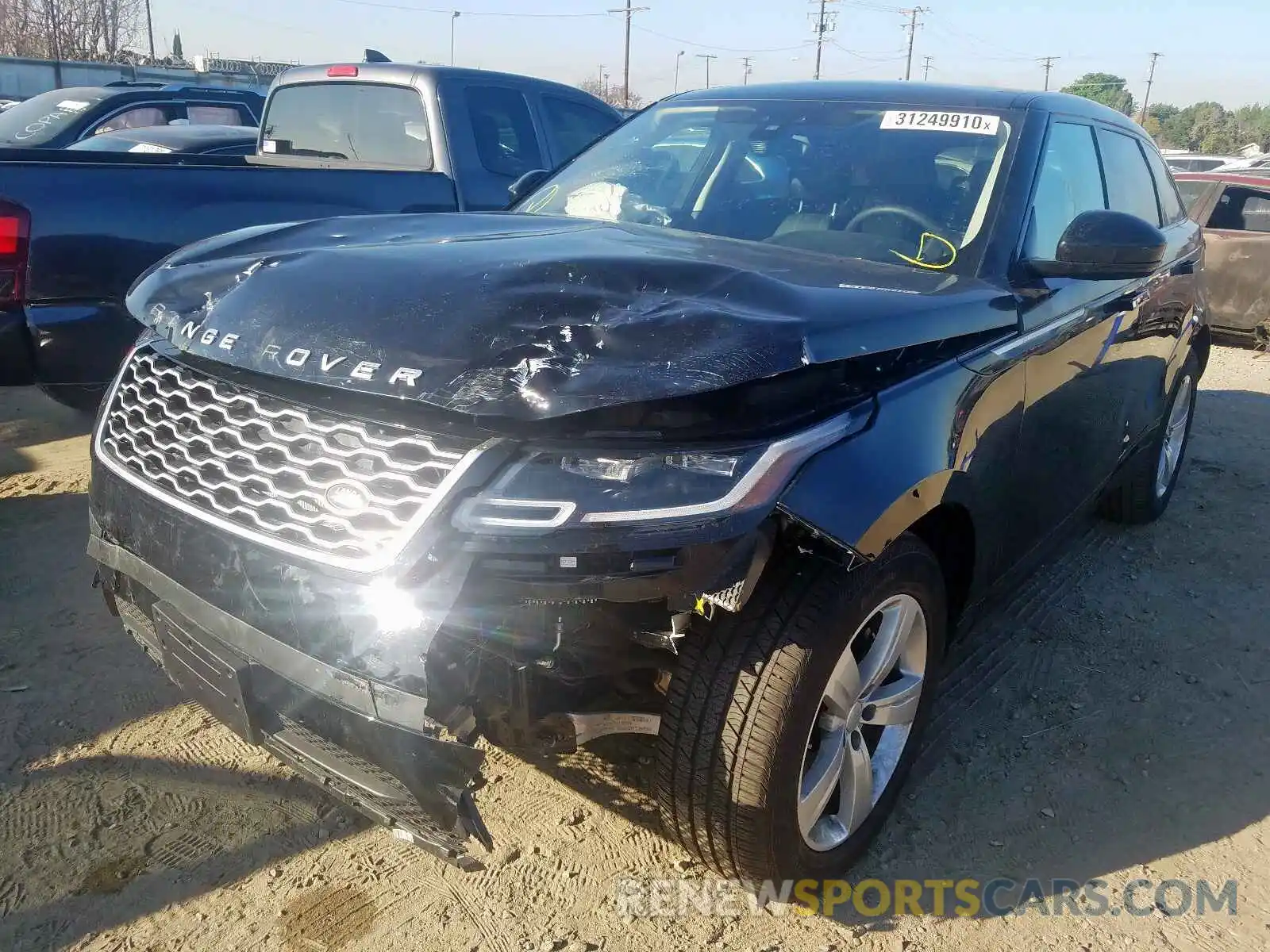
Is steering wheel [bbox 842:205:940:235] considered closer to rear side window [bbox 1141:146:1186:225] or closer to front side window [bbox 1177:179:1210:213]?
rear side window [bbox 1141:146:1186:225]

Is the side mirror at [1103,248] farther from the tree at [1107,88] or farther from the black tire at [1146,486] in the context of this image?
the tree at [1107,88]

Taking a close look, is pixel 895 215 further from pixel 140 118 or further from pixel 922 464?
pixel 140 118

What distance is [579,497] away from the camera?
1673 millimetres

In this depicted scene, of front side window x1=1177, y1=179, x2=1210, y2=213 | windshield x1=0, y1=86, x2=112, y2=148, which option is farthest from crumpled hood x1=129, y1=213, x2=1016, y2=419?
front side window x1=1177, y1=179, x2=1210, y2=213

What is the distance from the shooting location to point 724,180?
321 cm

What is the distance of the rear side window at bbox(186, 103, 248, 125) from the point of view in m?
9.58

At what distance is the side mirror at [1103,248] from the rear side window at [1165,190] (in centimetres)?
187

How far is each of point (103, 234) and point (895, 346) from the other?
3.33 metres

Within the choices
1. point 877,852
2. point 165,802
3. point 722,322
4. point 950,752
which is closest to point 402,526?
point 722,322

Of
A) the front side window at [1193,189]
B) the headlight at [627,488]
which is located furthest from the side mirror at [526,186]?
the front side window at [1193,189]

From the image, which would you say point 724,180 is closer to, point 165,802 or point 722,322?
point 722,322

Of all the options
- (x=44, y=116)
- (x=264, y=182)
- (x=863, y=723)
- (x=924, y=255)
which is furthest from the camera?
(x=44, y=116)

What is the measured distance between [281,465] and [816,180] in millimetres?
1918

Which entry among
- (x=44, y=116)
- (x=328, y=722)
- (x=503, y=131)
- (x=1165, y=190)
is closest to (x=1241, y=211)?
(x=1165, y=190)
